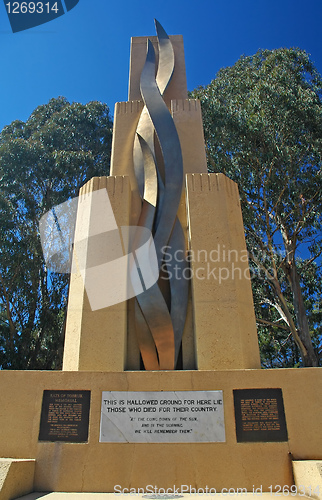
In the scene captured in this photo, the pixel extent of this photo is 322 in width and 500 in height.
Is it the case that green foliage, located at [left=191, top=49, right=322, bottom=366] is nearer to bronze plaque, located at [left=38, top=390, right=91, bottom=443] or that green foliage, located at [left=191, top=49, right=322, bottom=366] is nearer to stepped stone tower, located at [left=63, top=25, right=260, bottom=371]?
stepped stone tower, located at [left=63, top=25, right=260, bottom=371]

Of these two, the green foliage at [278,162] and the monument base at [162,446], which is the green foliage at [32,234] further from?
the monument base at [162,446]

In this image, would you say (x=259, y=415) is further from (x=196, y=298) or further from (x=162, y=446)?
(x=196, y=298)

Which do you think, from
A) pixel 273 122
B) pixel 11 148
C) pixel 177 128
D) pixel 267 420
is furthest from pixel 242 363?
pixel 11 148

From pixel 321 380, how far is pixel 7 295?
13.1 meters

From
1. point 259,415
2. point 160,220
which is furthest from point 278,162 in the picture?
point 259,415

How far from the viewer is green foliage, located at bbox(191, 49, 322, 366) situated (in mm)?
13742

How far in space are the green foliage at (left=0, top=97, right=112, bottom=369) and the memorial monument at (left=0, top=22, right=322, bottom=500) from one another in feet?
30.0

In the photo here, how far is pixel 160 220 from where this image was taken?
239 inches

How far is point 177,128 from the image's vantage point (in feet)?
24.2

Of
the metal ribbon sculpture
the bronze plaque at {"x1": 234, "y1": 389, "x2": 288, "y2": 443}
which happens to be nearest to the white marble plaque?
the bronze plaque at {"x1": 234, "y1": 389, "x2": 288, "y2": 443}

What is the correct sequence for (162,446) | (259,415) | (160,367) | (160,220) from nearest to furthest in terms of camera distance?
(162,446)
(259,415)
(160,367)
(160,220)

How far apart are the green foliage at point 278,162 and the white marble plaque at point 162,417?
9.51 metres

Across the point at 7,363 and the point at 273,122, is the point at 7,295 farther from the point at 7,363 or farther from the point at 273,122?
the point at 273,122

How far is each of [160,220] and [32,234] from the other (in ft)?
35.5
